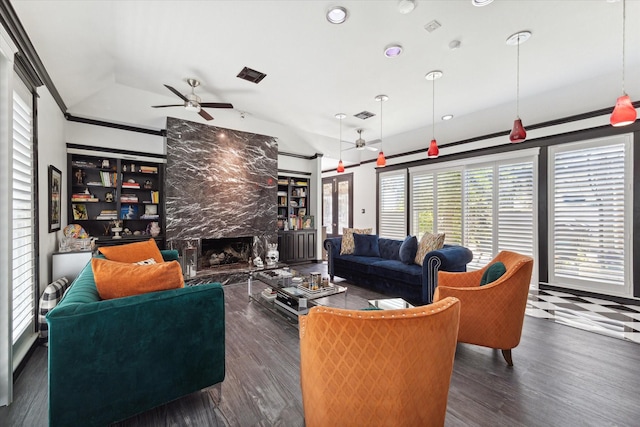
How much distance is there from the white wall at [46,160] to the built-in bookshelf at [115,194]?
2.33 ft

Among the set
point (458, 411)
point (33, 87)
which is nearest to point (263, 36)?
point (33, 87)

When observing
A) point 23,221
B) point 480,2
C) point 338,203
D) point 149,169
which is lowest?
point 23,221

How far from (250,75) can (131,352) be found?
351cm

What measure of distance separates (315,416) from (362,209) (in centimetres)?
665

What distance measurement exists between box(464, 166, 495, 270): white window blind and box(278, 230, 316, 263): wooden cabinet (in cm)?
350

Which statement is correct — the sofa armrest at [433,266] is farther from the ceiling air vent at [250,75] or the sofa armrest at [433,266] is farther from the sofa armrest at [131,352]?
the ceiling air vent at [250,75]

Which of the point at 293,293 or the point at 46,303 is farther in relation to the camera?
Answer: the point at 293,293

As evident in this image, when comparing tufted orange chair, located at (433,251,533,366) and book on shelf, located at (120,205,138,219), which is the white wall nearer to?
book on shelf, located at (120,205,138,219)

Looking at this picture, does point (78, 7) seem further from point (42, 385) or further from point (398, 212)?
point (398, 212)

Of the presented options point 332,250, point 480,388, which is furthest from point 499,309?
point 332,250

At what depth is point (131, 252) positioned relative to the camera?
3121 millimetres

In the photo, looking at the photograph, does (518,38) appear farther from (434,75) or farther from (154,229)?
(154,229)

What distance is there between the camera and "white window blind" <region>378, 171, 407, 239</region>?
664cm

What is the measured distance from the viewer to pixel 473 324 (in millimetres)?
2277
